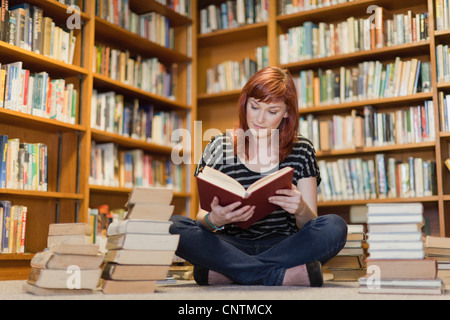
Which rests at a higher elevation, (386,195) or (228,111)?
(228,111)

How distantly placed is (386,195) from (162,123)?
153 cm

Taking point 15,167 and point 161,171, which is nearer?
point 15,167

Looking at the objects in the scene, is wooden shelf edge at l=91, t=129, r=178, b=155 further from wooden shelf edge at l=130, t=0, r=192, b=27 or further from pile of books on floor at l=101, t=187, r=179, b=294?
pile of books on floor at l=101, t=187, r=179, b=294

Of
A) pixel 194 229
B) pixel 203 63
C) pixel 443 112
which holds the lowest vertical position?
pixel 194 229

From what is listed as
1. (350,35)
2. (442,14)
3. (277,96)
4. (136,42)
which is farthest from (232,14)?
(277,96)

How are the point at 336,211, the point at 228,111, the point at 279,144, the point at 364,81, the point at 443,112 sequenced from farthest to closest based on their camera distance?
the point at 228,111 → the point at 336,211 → the point at 364,81 → the point at 443,112 → the point at 279,144

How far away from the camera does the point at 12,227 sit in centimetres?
263

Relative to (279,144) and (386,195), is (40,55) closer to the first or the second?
(279,144)

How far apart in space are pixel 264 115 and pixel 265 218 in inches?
15.1

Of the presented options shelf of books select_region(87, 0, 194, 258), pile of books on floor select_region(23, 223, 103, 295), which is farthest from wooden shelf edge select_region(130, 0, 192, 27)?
pile of books on floor select_region(23, 223, 103, 295)

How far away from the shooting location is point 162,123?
12.1 ft

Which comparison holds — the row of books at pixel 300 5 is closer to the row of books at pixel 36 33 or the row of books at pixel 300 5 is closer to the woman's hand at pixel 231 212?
the row of books at pixel 36 33

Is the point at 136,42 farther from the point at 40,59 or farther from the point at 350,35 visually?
the point at 350,35
